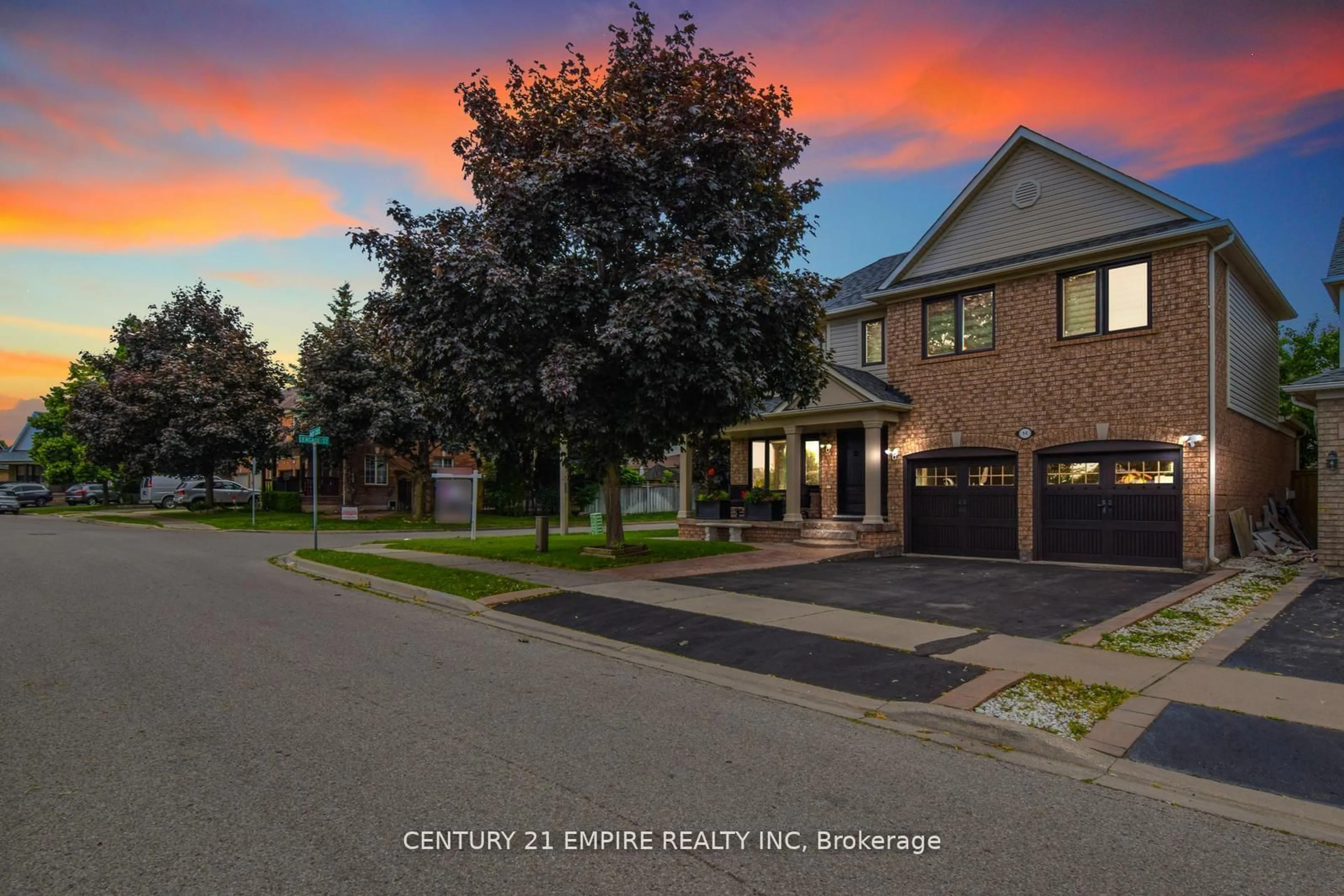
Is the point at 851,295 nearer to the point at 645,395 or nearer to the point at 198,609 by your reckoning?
the point at 645,395

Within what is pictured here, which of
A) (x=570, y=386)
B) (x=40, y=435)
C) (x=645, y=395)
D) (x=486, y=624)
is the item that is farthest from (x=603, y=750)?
(x=40, y=435)

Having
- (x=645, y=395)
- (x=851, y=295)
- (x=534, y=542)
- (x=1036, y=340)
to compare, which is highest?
(x=851, y=295)

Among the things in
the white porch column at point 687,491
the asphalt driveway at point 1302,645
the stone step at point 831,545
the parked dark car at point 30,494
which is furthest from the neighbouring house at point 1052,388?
the parked dark car at point 30,494

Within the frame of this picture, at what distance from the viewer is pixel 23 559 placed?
15.8 meters

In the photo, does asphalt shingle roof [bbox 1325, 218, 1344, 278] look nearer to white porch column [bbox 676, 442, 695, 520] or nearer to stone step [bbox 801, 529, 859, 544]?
stone step [bbox 801, 529, 859, 544]

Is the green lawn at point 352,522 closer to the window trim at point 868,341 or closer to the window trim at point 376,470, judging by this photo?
the window trim at point 376,470

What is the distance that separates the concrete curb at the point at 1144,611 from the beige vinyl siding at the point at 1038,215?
6672mm

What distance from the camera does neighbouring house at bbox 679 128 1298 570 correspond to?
14164 mm

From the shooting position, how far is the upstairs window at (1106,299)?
14.7 metres

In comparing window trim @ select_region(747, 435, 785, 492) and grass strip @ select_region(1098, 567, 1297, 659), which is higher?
window trim @ select_region(747, 435, 785, 492)

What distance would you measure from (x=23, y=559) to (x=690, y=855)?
18.3 metres

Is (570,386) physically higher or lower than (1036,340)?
lower

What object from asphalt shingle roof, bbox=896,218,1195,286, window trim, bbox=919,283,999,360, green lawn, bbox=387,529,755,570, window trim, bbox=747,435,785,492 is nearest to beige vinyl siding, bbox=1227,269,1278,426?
asphalt shingle roof, bbox=896,218,1195,286

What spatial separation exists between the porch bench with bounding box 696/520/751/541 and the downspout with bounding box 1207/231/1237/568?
32.7ft
